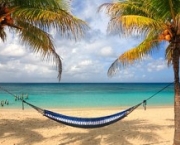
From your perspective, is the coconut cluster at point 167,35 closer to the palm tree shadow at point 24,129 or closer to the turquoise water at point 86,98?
the palm tree shadow at point 24,129

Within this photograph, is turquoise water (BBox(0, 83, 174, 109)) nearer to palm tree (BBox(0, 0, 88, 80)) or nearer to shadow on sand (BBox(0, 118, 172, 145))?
shadow on sand (BBox(0, 118, 172, 145))

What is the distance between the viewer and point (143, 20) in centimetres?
450

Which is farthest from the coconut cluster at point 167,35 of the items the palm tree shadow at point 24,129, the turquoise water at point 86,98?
the turquoise water at point 86,98

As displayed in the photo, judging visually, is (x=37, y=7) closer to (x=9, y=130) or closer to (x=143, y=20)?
(x=143, y=20)

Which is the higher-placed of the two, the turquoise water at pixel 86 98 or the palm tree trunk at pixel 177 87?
the palm tree trunk at pixel 177 87

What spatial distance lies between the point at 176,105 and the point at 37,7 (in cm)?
260

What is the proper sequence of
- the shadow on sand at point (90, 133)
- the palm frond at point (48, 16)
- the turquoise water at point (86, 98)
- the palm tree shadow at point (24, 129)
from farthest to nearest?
the turquoise water at point (86, 98), the palm tree shadow at point (24, 129), the shadow on sand at point (90, 133), the palm frond at point (48, 16)

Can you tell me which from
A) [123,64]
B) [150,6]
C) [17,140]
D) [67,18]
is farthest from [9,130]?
[150,6]

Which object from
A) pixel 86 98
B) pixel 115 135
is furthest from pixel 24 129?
pixel 86 98

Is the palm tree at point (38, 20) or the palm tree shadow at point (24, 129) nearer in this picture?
the palm tree at point (38, 20)

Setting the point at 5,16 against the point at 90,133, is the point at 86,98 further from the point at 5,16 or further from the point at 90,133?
the point at 5,16

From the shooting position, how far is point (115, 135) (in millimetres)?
6348

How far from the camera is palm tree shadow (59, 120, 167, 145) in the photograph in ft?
19.1

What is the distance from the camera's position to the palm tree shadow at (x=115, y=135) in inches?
229
